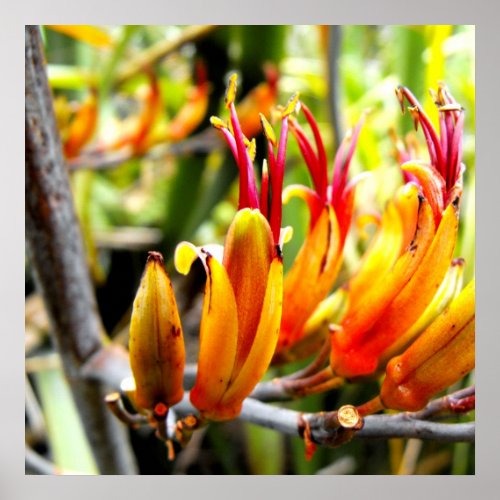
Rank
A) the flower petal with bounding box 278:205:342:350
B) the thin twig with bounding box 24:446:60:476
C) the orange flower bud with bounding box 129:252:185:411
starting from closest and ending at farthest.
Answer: the orange flower bud with bounding box 129:252:185:411 → the flower petal with bounding box 278:205:342:350 → the thin twig with bounding box 24:446:60:476

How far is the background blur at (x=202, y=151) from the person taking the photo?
1.14 meters

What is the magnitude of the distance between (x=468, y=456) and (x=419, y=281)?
492mm

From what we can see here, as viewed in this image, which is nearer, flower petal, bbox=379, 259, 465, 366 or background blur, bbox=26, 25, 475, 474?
flower petal, bbox=379, 259, 465, 366

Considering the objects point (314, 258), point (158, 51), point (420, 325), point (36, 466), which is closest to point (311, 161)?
point (314, 258)

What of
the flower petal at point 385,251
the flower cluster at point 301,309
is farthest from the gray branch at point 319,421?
the flower petal at point 385,251

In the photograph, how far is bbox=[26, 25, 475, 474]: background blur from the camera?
1.14 meters

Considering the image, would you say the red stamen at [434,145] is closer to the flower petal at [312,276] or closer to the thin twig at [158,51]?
the flower petal at [312,276]

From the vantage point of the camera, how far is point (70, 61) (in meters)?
1.24

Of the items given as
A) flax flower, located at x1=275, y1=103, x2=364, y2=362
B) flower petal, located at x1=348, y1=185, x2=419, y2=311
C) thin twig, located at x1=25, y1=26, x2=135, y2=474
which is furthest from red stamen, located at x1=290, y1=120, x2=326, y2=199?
thin twig, located at x1=25, y1=26, x2=135, y2=474

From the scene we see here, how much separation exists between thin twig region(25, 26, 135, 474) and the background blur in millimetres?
130

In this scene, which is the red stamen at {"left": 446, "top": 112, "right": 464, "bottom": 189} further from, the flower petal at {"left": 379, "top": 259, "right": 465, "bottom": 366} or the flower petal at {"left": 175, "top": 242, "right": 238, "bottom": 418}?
the flower petal at {"left": 175, "top": 242, "right": 238, "bottom": 418}

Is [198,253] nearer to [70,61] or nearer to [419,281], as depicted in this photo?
[419,281]

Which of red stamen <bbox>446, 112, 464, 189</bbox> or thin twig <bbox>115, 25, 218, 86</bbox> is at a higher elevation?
thin twig <bbox>115, 25, 218, 86</bbox>

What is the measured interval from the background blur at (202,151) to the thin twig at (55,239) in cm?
13
